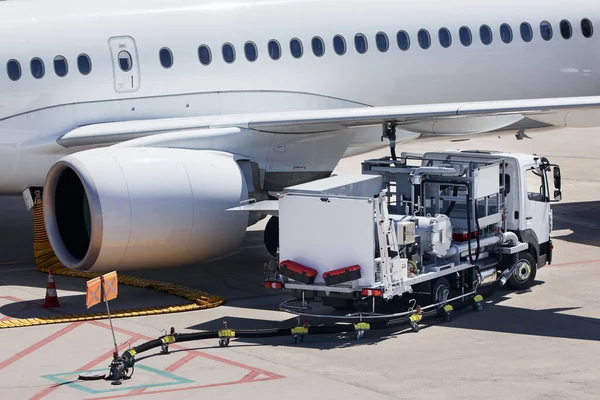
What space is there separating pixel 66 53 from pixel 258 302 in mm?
5596

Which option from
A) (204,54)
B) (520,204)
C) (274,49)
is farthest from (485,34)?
(204,54)

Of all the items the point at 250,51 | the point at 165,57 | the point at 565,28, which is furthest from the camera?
the point at 565,28

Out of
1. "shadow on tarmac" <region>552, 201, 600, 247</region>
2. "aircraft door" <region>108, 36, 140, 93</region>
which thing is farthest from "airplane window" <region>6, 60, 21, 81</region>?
"shadow on tarmac" <region>552, 201, 600, 247</region>

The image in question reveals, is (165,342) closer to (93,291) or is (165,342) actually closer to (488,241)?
(93,291)

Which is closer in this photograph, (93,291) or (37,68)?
(93,291)

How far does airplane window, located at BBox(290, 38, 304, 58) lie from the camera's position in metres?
23.4

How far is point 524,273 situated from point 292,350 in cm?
547

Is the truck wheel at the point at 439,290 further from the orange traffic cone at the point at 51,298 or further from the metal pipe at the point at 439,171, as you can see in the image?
the orange traffic cone at the point at 51,298

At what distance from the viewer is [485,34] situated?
24750mm

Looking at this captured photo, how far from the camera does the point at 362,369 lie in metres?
15.9

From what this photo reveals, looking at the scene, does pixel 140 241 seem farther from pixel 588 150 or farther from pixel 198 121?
pixel 588 150

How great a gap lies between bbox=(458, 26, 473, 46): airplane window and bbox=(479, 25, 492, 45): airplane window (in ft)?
0.77

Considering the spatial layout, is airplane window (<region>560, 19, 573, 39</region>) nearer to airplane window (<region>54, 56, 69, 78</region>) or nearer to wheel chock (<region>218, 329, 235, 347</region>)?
airplane window (<region>54, 56, 69, 78</region>)

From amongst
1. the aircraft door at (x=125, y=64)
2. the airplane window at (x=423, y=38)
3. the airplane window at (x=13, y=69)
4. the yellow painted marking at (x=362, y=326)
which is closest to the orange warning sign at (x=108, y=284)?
the yellow painted marking at (x=362, y=326)
